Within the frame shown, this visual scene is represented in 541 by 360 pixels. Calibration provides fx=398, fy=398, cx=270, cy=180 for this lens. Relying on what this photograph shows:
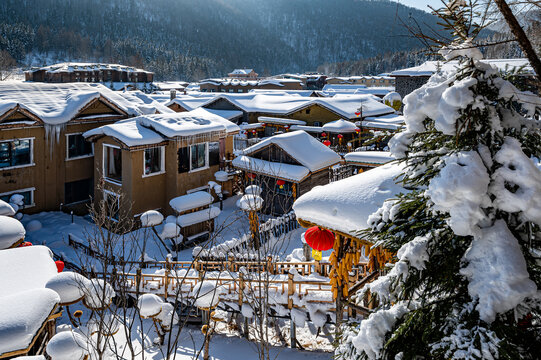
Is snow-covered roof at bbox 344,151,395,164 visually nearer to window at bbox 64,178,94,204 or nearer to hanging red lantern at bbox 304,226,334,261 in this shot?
hanging red lantern at bbox 304,226,334,261

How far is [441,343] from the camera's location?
333cm

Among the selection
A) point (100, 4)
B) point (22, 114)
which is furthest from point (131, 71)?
point (100, 4)

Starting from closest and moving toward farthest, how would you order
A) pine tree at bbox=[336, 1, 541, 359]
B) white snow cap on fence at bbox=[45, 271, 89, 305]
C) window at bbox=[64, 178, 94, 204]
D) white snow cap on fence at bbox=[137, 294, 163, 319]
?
pine tree at bbox=[336, 1, 541, 359] < white snow cap on fence at bbox=[45, 271, 89, 305] < white snow cap on fence at bbox=[137, 294, 163, 319] < window at bbox=[64, 178, 94, 204]

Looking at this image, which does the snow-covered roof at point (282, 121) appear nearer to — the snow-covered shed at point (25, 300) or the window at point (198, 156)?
the window at point (198, 156)

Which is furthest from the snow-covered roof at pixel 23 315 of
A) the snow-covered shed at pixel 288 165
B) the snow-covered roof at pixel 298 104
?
the snow-covered roof at pixel 298 104

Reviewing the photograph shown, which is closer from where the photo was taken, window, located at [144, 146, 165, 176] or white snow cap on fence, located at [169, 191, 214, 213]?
white snow cap on fence, located at [169, 191, 214, 213]

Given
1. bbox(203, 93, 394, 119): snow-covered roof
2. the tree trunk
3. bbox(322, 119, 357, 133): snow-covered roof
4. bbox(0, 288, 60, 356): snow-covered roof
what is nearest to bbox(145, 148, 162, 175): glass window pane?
bbox(0, 288, 60, 356): snow-covered roof

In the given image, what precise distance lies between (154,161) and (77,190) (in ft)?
17.3

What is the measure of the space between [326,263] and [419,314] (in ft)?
29.3

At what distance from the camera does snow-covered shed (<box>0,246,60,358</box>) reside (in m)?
6.42

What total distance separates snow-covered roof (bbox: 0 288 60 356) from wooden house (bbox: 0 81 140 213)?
1448cm

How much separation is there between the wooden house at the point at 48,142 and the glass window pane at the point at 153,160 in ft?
14.3

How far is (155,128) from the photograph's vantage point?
787 inches

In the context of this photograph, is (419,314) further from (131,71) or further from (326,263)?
(131,71)
